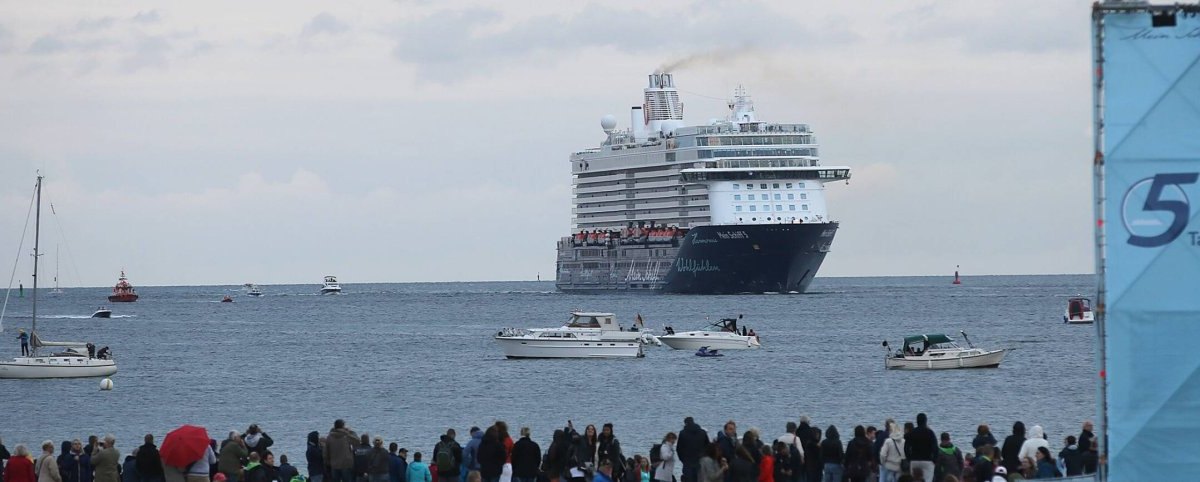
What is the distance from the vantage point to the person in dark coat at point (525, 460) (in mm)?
17781

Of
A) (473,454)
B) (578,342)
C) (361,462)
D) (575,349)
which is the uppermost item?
(578,342)

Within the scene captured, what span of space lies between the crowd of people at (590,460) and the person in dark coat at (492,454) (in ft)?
0.03

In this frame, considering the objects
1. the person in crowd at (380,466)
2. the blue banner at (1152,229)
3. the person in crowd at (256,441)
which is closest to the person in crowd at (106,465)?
the person in crowd at (256,441)

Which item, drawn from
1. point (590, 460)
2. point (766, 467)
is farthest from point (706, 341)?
point (766, 467)

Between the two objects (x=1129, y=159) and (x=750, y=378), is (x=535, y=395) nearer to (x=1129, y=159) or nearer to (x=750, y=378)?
(x=750, y=378)

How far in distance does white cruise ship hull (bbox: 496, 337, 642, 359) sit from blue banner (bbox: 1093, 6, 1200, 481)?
4814 cm

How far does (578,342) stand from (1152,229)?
48535mm

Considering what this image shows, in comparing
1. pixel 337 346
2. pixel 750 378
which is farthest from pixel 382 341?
pixel 750 378

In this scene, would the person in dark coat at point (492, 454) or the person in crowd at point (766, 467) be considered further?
the person in dark coat at point (492, 454)

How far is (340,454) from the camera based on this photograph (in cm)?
1861

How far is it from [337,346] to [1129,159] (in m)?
67.2

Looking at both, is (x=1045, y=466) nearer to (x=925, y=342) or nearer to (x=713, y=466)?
(x=713, y=466)

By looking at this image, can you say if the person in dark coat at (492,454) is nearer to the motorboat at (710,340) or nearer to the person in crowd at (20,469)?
the person in crowd at (20,469)

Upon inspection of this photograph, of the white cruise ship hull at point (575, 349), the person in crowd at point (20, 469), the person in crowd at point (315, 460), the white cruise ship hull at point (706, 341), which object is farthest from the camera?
the white cruise ship hull at point (706, 341)
